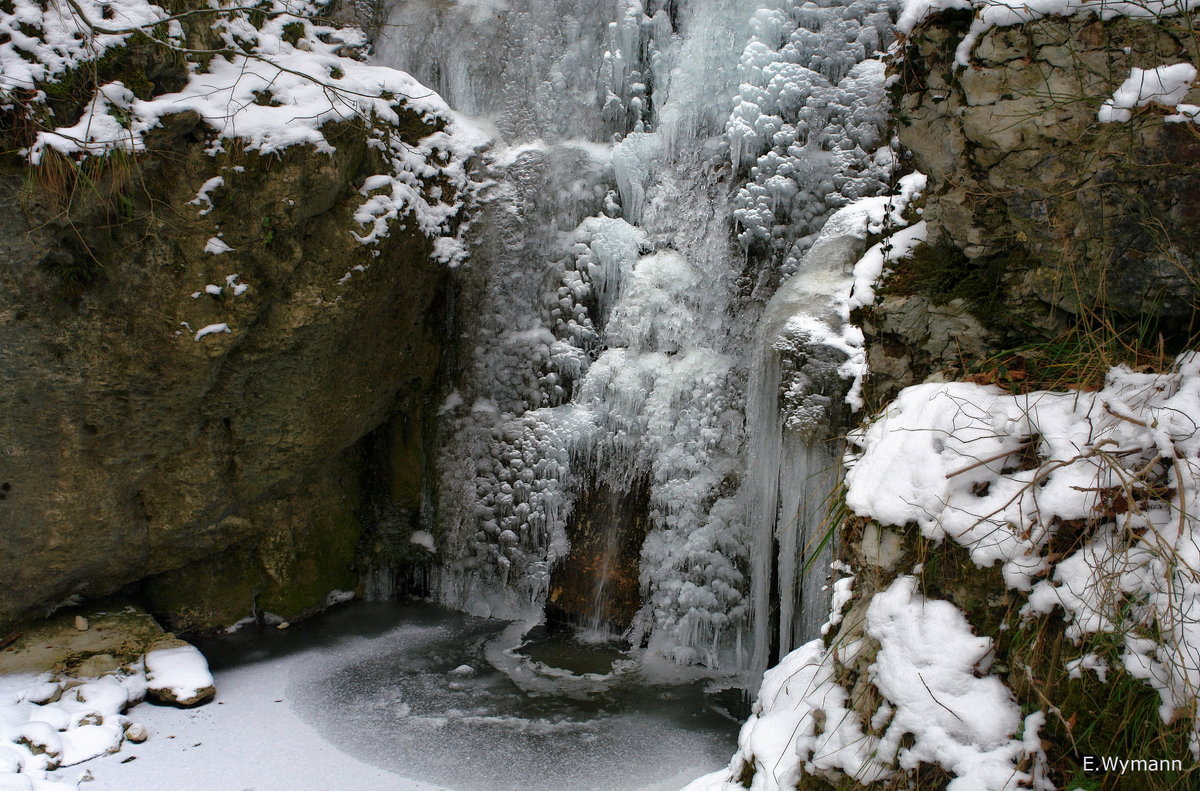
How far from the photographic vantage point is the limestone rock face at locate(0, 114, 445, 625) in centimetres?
384

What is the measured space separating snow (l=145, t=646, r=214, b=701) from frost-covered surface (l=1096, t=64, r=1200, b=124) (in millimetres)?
4646

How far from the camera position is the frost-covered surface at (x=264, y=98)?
3668mm

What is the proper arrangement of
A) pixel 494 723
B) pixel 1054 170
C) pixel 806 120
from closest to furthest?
pixel 1054 170 < pixel 494 723 < pixel 806 120

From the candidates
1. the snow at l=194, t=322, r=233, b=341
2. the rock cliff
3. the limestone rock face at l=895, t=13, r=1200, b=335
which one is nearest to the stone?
the rock cliff

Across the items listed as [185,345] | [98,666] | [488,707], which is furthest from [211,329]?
[488,707]

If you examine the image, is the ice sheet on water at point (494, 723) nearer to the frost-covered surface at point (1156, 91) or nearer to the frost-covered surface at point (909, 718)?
the frost-covered surface at point (909, 718)

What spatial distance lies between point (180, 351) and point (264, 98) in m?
1.45

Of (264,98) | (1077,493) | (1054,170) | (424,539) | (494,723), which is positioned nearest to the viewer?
(1077,493)

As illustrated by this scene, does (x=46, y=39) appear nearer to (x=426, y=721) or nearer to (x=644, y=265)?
(x=644, y=265)

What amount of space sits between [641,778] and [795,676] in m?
1.63

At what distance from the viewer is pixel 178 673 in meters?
4.22

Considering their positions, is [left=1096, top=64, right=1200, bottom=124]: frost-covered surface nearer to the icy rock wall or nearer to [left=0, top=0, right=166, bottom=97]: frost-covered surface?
the icy rock wall

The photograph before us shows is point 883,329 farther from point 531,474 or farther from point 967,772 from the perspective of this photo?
point 531,474

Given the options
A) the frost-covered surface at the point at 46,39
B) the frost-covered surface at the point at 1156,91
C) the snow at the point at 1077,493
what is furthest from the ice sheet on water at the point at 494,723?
the frost-covered surface at the point at 46,39
